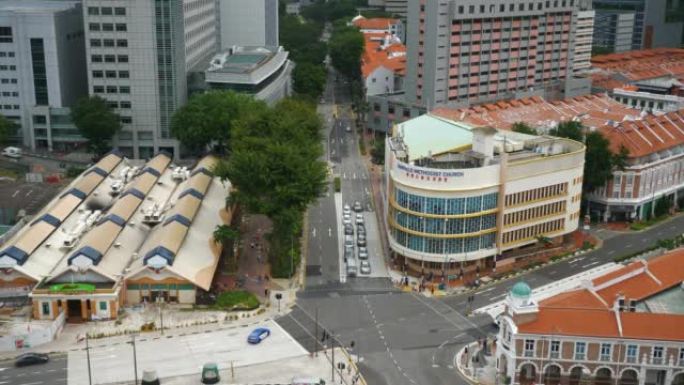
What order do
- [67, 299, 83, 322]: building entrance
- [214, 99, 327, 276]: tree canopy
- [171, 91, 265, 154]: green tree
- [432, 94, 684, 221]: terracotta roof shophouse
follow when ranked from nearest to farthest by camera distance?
[67, 299, 83, 322]: building entrance
[214, 99, 327, 276]: tree canopy
[432, 94, 684, 221]: terracotta roof shophouse
[171, 91, 265, 154]: green tree

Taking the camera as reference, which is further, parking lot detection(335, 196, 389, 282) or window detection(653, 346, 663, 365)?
parking lot detection(335, 196, 389, 282)

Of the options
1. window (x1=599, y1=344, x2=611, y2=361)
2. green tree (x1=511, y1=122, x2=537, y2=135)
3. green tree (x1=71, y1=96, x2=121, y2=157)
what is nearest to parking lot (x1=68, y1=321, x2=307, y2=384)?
window (x1=599, y1=344, x2=611, y2=361)

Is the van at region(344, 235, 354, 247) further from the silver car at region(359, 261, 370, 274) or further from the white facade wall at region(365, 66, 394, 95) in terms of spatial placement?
the white facade wall at region(365, 66, 394, 95)

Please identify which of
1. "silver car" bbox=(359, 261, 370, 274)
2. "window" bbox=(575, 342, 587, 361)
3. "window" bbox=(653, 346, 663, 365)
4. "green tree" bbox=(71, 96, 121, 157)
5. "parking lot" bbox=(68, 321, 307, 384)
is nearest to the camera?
"window" bbox=(653, 346, 663, 365)

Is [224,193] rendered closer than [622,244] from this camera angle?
No

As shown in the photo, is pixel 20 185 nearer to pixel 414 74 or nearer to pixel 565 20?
pixel 414 74

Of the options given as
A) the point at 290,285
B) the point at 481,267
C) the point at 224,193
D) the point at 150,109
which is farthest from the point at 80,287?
the point at 150,109

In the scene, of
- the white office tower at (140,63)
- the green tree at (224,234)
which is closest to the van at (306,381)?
the green tree at (224,234)
